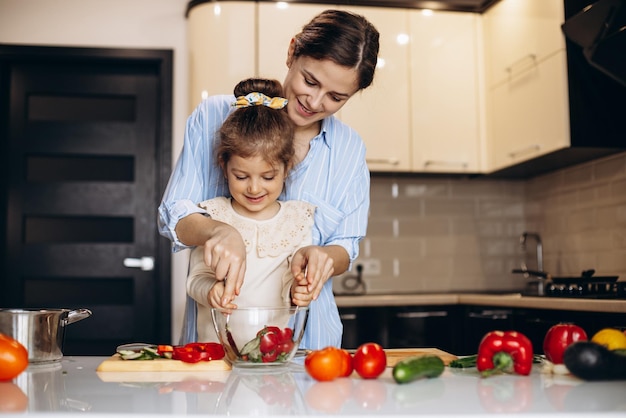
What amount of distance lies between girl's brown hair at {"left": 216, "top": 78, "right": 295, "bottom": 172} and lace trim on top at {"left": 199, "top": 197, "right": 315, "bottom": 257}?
0.10 metres

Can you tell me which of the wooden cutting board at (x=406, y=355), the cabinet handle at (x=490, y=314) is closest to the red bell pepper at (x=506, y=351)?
the wooden cutting board at (x=406, y=355)

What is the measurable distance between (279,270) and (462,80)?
2365 mm

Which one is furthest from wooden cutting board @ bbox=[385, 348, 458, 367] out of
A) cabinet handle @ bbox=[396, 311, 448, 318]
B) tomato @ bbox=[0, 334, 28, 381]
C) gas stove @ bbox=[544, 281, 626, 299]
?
cabinet handle @ bbox=[396, 311, 448, 318]

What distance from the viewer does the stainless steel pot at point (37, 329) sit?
4.64 ft

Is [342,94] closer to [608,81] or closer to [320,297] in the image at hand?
[320,297]

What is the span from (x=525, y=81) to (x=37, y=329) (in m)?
2.66

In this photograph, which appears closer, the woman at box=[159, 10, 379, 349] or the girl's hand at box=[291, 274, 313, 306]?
the girl's hand at box=[291, 274, 313, 306]

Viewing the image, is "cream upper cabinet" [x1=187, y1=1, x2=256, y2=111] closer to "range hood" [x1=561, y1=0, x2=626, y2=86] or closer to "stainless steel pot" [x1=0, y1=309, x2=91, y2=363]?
"range hood" [x1=561, y1=0, x2=626, y2=86]

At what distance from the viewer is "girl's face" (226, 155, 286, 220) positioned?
1.73 meters

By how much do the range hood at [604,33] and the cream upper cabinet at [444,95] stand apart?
3.46ft

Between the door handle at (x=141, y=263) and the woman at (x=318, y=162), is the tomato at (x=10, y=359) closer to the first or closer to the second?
the woman at (x=318, y=162)

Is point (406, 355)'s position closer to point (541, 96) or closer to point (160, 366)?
point (160, 366)

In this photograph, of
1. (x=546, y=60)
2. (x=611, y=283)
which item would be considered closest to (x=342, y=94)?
(x=611, y=283)

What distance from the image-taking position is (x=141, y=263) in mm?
4035
